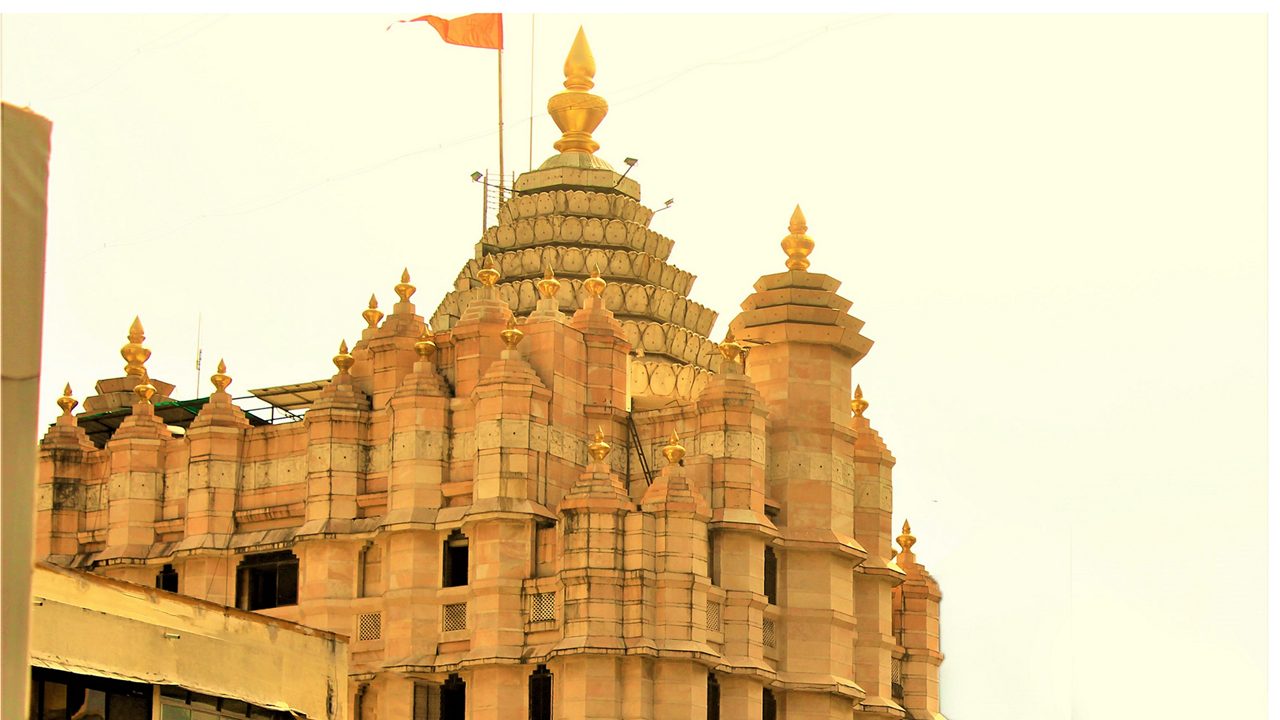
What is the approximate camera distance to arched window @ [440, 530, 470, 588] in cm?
5859

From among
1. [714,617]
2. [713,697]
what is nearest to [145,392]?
[714,617]

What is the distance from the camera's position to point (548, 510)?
58094mm

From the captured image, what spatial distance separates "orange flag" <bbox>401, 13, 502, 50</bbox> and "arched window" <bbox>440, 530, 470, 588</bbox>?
1332 cm

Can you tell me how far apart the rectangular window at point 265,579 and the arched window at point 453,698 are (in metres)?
4.41

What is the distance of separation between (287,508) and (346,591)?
2.76m

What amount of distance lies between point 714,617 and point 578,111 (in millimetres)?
15935

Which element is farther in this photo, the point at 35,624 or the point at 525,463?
the point at 525,463

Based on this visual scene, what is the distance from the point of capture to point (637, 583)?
185ft

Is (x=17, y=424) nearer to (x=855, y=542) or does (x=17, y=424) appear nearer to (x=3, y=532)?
(x=3, y=532)

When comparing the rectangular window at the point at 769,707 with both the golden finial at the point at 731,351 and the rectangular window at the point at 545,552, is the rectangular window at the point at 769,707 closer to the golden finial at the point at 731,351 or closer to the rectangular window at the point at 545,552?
the rectangular window at the point at 545,552

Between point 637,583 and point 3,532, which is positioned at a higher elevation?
point 637,583

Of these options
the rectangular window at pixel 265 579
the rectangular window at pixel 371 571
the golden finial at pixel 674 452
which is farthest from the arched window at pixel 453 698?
the golden finial at pixel 674 452

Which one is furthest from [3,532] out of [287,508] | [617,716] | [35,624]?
[287,508]

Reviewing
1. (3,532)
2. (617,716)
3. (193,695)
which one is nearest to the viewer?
(3,532)
